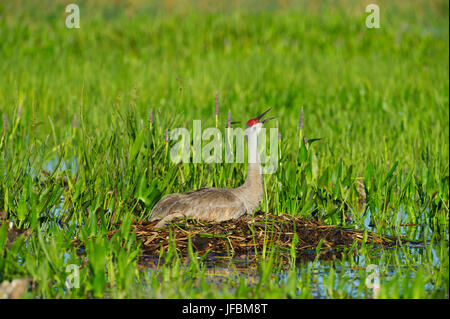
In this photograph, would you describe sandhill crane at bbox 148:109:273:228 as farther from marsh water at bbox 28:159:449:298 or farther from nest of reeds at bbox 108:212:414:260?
marsh water at bbox 28:159:449:298

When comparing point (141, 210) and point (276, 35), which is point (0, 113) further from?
point (276, 35)

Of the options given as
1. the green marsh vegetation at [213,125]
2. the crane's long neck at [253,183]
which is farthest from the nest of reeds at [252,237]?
the crane's long neck at [253,183]

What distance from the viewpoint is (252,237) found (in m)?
7.40

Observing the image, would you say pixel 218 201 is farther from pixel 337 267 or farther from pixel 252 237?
pixel 337 267

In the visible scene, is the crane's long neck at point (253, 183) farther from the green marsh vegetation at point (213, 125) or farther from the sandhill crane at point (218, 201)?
the green marsh vegetation at point (213, 125)

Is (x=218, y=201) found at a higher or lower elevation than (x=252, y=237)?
higher

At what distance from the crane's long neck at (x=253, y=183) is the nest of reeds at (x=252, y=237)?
338 millimetres

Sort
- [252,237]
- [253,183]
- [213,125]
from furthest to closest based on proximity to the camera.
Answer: [213,125] → [253,183] → [252,237]

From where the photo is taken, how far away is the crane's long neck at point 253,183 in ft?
26.8

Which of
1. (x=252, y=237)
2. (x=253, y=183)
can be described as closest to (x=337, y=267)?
(x=252, y=237)

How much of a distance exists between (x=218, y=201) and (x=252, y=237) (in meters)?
0.63

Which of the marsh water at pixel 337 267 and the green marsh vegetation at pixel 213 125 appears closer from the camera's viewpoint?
the marsh water at pixel 337 267

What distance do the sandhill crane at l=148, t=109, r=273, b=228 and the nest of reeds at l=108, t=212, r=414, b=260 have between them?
0.11 metres

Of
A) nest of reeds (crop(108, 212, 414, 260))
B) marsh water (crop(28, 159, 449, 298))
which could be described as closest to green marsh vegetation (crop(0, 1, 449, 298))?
marsh water (crop(28, 159, 449, 298))
